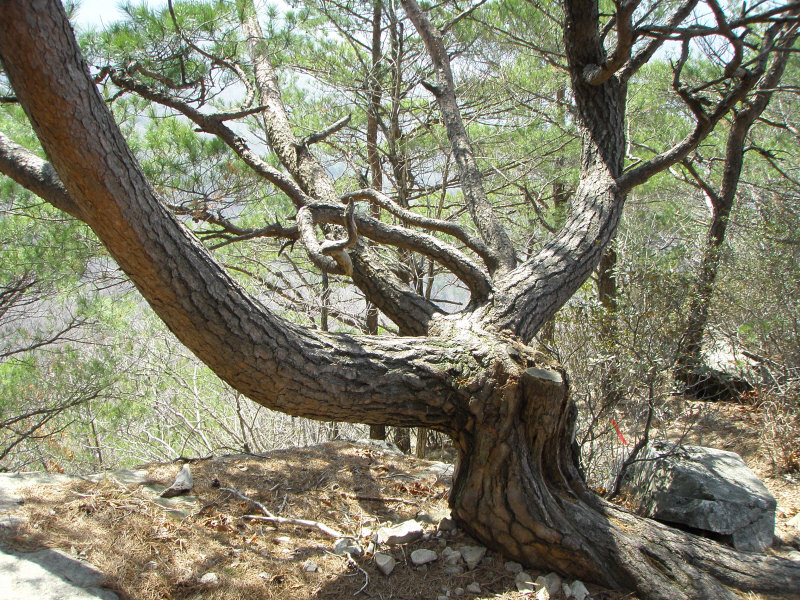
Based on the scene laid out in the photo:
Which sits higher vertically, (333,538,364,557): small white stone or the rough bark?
the rough bark

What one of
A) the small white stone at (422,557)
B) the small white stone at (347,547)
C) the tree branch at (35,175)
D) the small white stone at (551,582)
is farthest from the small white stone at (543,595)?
the tree branch at (35,175)

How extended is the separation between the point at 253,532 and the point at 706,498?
2279 mm

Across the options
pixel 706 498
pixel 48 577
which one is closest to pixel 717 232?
pixel 706 498

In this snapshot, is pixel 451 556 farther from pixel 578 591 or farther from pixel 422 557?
pixel 578 591

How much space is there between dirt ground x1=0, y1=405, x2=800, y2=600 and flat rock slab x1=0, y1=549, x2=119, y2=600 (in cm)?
5

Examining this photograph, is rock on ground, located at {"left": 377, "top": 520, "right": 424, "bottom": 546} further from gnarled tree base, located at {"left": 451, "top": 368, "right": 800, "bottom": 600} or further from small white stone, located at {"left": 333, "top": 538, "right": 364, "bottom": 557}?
gnarled tree base, located at {"left": 451, "top": 368, "right": 800, "bottom": 600}

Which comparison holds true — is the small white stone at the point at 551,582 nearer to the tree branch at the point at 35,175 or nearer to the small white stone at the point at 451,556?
the small white stone at the point at 451,556

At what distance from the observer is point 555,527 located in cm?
234

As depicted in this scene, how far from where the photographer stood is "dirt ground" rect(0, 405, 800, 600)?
7.13 feet

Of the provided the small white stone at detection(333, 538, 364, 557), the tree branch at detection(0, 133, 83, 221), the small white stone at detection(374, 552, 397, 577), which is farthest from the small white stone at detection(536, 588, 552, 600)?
the tree branch at detection(0, 133, 83, 221)

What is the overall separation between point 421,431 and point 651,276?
2869mm

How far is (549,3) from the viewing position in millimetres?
5781

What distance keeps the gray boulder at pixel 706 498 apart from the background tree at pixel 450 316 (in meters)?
0.38

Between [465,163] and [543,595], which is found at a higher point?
[465,163]
